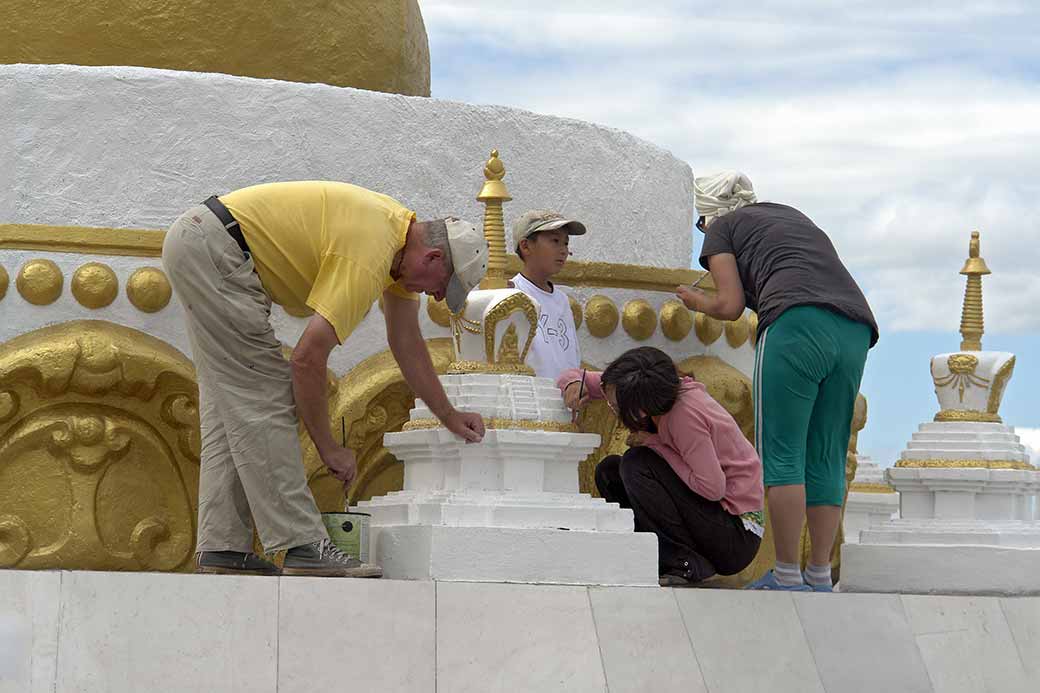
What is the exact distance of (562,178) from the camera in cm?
756

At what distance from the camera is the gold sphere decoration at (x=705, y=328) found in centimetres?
749

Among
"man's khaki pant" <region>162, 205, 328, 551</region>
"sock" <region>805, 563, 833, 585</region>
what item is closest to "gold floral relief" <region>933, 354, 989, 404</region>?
"sock" <region>805, 563, 833, 585</region>

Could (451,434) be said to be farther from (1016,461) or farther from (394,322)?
(1016,461)

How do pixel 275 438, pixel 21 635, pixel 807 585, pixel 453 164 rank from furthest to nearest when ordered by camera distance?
pixel 453 164 → pixel 807 585 → pixel 275 438 → pixel 21 635

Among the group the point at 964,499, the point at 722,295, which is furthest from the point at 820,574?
the point at 964,499

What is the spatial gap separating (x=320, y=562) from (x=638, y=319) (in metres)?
2.37

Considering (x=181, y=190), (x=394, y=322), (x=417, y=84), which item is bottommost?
(x=394, y=322)

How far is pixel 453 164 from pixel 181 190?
1133 mm

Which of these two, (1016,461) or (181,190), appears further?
(1016,461)

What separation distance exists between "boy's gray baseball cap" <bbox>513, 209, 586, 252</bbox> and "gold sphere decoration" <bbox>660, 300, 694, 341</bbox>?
84cm

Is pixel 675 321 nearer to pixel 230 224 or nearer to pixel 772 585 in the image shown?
pixel 772 585

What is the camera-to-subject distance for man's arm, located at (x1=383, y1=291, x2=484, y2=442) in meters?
5.63

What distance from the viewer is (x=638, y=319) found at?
730 centimetres

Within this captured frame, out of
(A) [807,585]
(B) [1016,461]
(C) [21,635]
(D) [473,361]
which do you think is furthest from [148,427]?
(B) [1016,461]
